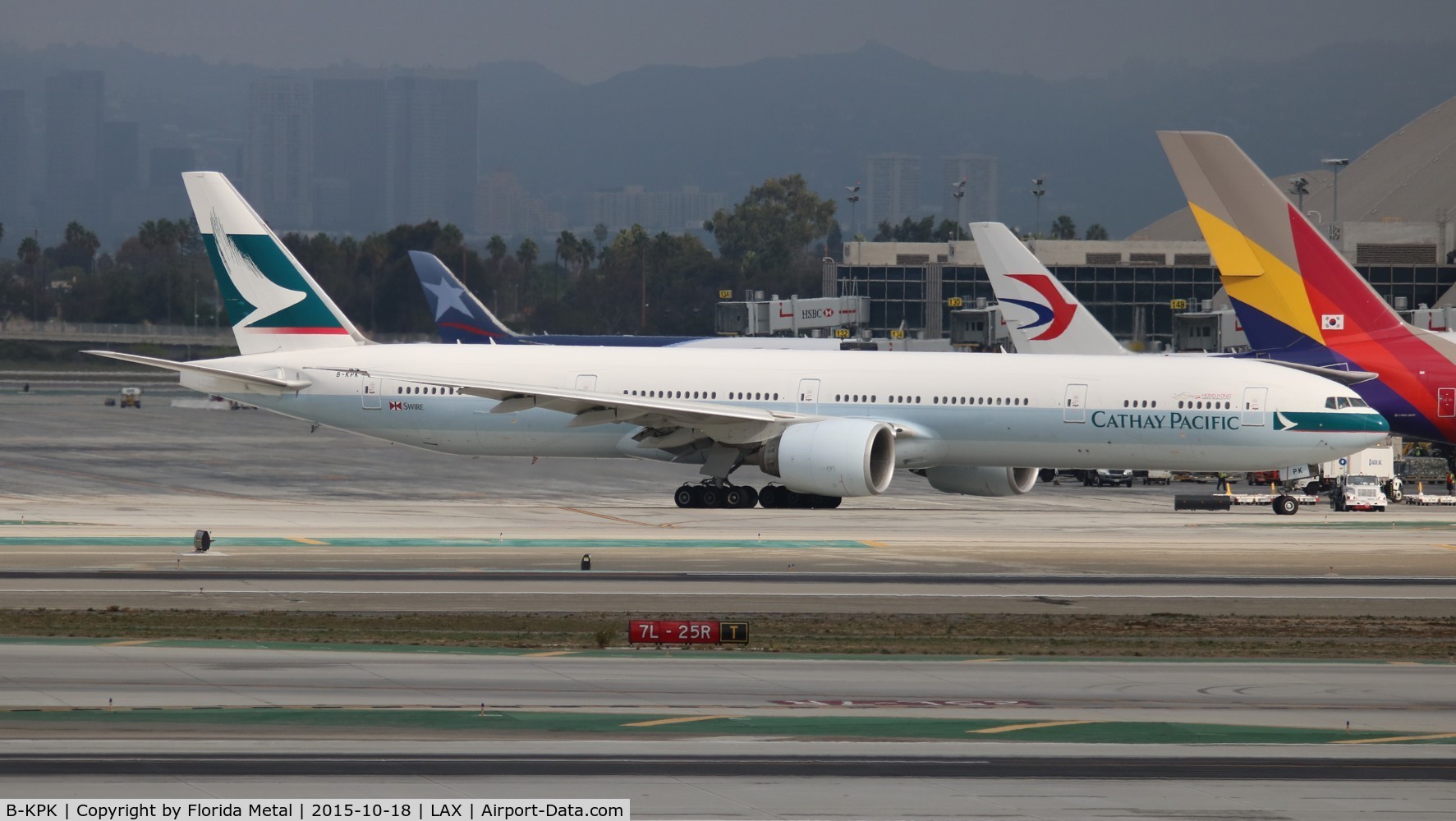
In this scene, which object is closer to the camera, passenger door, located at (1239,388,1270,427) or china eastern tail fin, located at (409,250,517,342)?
passenger door, located at (1239,388,1270,427)

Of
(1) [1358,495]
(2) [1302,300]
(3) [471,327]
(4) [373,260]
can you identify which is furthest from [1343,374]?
(4) [373,260]

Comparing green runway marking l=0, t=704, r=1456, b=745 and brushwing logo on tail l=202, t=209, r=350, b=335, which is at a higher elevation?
brushwing logo on tail l=202, t=209, r=350, b=335

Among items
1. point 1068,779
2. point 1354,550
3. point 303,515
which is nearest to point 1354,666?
point 1068,779

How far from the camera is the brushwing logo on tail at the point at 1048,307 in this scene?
6056 centimetres

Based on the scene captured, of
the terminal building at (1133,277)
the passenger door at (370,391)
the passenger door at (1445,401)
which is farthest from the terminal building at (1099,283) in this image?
the passenger door at (370,391)

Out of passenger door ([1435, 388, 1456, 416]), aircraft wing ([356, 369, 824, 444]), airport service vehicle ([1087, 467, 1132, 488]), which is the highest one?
passenger door ([1435, 388, 1456, 416])

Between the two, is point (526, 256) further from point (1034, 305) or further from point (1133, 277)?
point (1034, 305)

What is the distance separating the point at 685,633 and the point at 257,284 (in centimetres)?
2747

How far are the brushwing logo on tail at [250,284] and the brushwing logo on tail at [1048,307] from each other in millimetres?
27290

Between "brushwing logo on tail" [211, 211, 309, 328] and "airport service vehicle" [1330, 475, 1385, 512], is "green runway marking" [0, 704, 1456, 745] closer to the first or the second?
"airport service vehicle" [1330, 475, 1385, 512]

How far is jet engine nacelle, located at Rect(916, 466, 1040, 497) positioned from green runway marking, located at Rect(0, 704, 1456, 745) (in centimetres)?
2551

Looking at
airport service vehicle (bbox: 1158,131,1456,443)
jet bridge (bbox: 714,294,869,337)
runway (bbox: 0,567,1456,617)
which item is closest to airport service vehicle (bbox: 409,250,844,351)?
airport service vehicle (bbox: 1158,131,1456,443)

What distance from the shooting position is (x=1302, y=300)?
43875 millimetres

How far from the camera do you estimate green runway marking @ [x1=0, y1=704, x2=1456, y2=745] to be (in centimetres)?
1777
